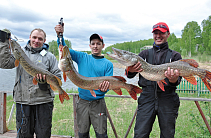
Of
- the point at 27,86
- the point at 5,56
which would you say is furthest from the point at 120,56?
the point at 5,56

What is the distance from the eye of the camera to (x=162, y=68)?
2.34 meters

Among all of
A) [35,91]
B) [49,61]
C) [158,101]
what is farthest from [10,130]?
[158,101]

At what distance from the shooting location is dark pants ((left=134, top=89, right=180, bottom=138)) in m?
2.47

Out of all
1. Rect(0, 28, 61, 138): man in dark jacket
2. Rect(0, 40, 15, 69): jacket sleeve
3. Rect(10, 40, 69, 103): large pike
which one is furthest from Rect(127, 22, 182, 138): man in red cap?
Rect(0, 40, 15, 69): jacket sleeve

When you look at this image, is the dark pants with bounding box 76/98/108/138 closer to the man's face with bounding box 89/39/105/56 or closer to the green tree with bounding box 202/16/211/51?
the man's face with bounding box 89/39/105/56

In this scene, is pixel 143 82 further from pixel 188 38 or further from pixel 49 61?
pixel 188 38

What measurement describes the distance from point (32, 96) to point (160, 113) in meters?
2.54

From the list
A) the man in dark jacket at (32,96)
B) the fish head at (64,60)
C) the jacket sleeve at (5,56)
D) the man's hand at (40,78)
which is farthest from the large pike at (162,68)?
the jacket sleeve at (5,56)

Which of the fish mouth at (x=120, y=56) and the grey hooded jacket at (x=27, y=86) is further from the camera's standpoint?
the grey hooded jacket at (x=27, y=86)

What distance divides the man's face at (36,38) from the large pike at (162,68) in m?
1.70

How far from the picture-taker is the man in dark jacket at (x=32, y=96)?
2.75 m

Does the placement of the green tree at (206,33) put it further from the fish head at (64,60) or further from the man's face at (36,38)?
the fish head at (64,60)

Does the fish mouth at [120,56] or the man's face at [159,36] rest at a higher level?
the man's face at [159,36]

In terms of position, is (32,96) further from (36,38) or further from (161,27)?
(161,27)
